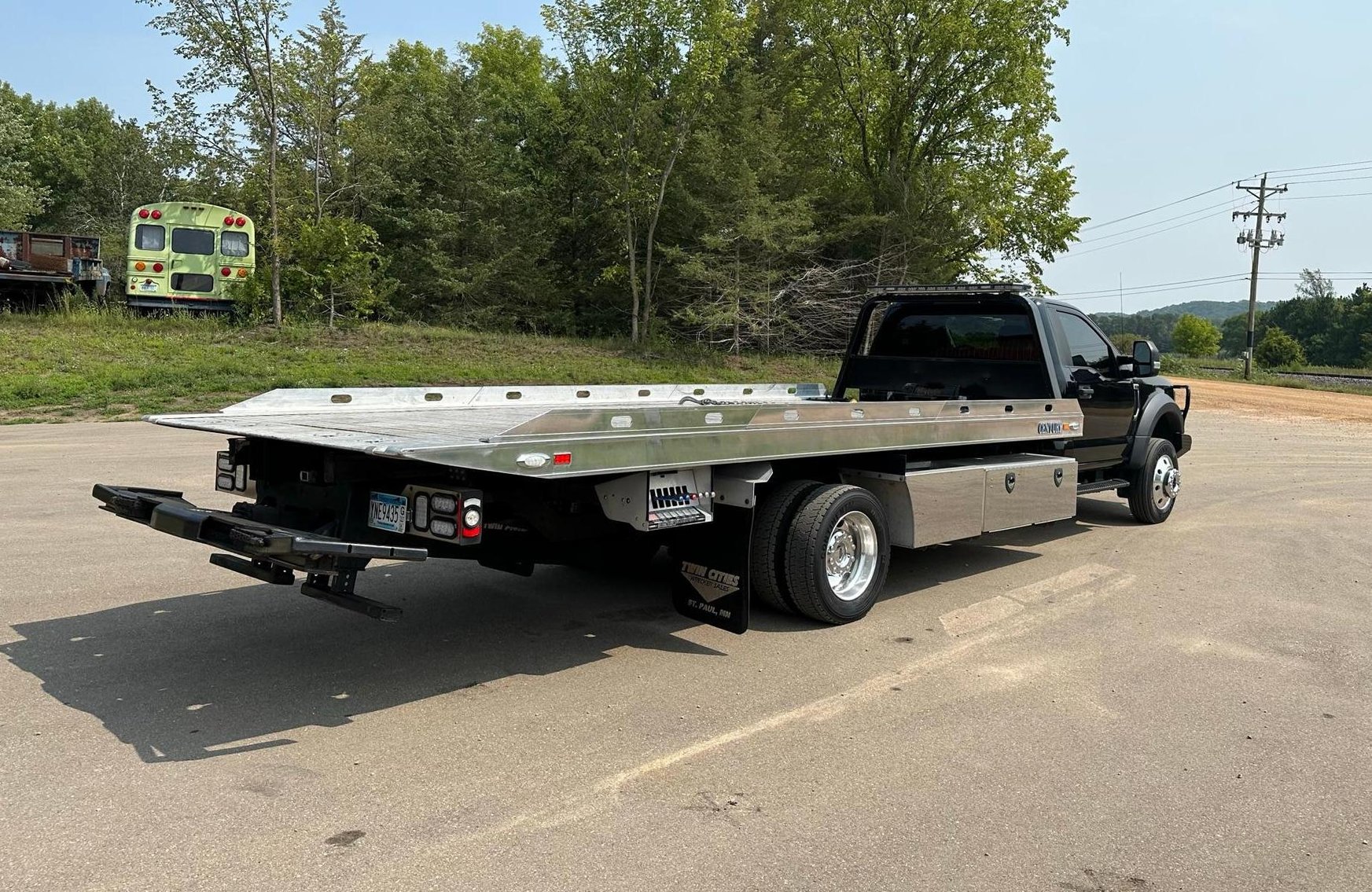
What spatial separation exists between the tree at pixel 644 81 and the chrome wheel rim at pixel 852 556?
22106 mm

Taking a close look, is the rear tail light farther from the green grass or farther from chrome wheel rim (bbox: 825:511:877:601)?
the green grass

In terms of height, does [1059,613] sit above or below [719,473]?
below

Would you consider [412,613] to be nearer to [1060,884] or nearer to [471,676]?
[471,676]

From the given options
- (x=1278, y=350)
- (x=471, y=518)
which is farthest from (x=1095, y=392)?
(x=1278, y=350)

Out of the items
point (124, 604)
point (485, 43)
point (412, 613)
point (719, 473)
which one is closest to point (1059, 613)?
point (719, 473)

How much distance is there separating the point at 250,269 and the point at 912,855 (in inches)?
896

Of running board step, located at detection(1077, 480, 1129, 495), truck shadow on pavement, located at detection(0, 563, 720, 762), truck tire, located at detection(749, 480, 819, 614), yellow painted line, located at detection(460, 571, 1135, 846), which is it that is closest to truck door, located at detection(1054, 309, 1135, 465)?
running board step, located at detection(1077, 480, 1129, 495)

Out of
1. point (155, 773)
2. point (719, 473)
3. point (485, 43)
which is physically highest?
point (485, 43)

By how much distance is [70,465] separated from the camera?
10836 millimetres

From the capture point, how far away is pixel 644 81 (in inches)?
1038

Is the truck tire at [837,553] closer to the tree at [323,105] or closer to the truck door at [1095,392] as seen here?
Result: the truck door at [1095,392]

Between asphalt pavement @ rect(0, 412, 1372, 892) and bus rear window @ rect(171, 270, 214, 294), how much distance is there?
1672cm

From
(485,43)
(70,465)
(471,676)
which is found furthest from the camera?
(485,43)

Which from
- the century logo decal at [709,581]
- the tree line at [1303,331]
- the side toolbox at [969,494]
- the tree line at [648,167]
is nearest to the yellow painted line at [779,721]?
the side toolbox at [969,494]
